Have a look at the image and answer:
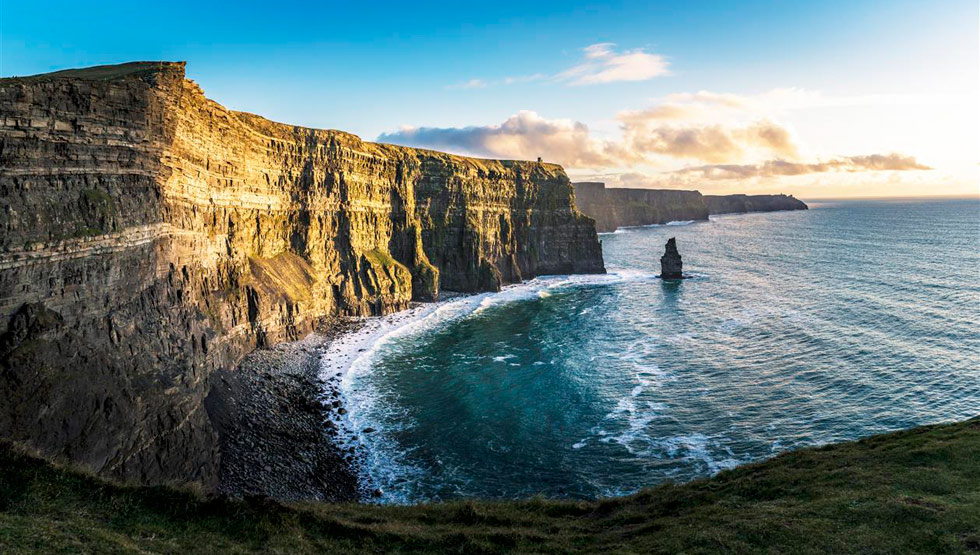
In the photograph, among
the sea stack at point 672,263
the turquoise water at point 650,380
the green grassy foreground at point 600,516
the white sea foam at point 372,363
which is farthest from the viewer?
the sea stack at point 672,263

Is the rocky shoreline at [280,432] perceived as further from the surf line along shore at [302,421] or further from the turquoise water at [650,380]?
the turquoise water at [650,380]

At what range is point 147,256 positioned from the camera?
37875 millimetres

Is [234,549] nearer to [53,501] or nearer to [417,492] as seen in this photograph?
[53,501]

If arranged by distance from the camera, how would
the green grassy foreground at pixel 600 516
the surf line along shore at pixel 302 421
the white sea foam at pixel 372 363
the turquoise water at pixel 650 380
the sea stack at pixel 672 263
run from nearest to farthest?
the green grassy foreground at pixel 600 516 → the surf line along shore at pixel 302 421 → the turquoise water at pixel 650 380 → the white sea foam at pixel 372 363 → the sea stack at pixel 672 263

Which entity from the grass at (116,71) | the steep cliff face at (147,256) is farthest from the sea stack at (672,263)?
the grass at (116,71)

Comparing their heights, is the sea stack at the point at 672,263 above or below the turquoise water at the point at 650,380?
above

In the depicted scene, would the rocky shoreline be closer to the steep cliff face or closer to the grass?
the steep cliff face

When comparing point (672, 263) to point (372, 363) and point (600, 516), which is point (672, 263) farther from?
point (600, 516)

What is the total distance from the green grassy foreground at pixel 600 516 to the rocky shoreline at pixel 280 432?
862cm

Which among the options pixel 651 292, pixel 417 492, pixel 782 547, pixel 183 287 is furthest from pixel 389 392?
pixel 651 292

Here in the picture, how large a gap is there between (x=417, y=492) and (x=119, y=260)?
26101mm

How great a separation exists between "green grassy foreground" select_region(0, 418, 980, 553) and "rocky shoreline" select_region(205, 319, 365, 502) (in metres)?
8.62

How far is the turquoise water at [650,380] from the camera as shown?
38719 mm

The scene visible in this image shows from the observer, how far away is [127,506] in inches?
812
